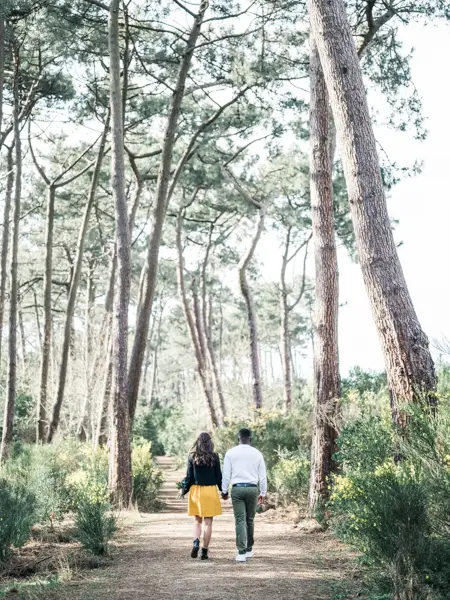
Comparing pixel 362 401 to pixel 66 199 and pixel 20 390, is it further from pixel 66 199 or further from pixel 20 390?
pixel 20 390

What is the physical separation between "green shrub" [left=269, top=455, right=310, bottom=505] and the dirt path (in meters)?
1.61

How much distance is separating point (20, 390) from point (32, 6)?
17146 millimetres

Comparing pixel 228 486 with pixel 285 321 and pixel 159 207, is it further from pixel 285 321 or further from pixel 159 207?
pixel 285 321

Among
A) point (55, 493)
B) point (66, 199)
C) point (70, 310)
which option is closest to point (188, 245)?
point (66, 199)

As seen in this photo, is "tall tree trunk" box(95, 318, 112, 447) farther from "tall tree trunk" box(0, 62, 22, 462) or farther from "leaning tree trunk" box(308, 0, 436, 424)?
"leaning tree trunk" box(308, 0, 436, 424)

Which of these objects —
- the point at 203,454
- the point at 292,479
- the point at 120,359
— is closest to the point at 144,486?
the point at 120,359

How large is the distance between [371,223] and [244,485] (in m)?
3.38

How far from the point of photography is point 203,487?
8.22 metres

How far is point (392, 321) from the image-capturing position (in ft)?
24.8

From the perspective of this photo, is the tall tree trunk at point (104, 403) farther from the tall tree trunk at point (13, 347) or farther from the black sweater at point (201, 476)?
the black sweater at point (201, 476)

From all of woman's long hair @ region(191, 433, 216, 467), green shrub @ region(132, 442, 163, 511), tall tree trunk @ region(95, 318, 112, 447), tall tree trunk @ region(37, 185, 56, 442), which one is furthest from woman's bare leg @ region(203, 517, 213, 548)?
tall tree trunk @ region(37, 185, 56, 442)

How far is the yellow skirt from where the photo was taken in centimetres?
812

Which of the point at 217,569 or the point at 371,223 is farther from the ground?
the point at 371,223

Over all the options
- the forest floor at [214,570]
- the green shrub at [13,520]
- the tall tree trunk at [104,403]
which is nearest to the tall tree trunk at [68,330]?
the tall tree trunk at [104,403]
